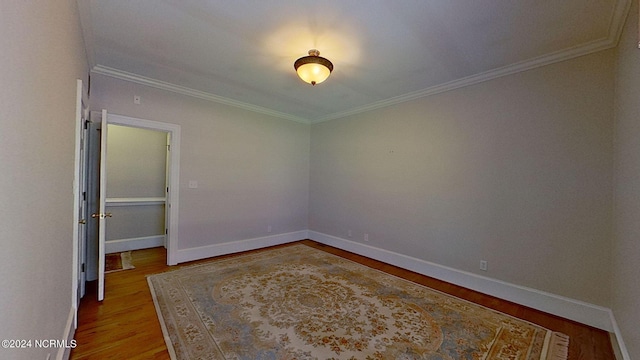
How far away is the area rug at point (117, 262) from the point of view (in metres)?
3.67

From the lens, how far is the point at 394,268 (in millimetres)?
3945

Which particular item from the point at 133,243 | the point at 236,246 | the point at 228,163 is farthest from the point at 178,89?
the point at 133,243

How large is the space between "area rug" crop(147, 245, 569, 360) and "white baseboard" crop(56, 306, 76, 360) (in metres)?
0.63

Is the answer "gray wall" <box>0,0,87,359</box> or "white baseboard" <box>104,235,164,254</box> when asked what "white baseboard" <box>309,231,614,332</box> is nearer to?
"gray wall" <box>0,0,87,359</box>

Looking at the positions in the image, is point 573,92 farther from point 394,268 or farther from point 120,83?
point 120,83

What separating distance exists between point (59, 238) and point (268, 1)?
89.1 inches

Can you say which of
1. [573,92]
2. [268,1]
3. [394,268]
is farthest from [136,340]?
[573,92]

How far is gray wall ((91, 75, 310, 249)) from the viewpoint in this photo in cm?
368

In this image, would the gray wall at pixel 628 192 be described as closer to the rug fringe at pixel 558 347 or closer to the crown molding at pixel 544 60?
the crown molding at pixel 544 60

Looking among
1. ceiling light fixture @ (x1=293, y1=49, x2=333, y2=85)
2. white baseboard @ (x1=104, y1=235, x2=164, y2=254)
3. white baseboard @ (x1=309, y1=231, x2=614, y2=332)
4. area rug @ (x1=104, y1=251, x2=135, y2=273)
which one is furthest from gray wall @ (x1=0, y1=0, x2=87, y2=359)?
white baseboard @ (x1=309, y1=231, x2=614, y2=332)

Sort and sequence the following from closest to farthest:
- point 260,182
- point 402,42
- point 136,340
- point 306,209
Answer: point 136,340 → point 402,42 → point 260,182 → point 306,209

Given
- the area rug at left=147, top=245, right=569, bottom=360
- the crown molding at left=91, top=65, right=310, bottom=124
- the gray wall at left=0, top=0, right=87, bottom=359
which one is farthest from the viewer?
the crown molding at left=91, top=65, right=310, bottom=124

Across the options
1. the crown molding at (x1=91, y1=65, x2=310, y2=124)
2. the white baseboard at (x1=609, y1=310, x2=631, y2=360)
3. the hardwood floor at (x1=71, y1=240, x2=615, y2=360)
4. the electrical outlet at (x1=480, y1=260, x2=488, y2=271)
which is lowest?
the hardwood floor at (x1=71, y1=240, x2=615, y2=360)

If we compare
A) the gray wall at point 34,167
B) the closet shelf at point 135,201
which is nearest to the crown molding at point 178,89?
the gray wall at point 34,167
